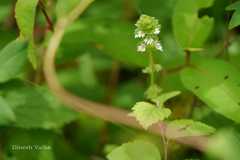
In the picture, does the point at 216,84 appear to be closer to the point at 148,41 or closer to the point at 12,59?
the point at 148,41

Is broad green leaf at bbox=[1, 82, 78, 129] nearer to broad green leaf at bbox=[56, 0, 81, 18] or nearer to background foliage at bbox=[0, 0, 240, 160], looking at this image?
background foliage at bbox=[0, 0, 240, 160]

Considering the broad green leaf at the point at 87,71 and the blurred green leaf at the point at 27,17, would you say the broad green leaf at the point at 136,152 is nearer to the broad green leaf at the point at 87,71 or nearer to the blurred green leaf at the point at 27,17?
the blurred green leaf at the point at 27,17

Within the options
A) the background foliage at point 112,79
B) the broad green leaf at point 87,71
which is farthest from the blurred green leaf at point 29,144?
the broad green leaf at point 87,71

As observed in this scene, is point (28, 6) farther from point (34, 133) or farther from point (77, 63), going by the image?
point (77, 63)

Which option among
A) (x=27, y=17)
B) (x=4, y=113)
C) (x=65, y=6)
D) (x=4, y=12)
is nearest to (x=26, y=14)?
(x=27, y=17)

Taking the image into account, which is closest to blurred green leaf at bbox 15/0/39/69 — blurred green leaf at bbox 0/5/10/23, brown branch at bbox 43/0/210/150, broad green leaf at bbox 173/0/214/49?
brown branch at bbox 43/0/210/150
